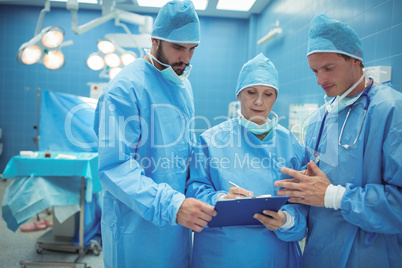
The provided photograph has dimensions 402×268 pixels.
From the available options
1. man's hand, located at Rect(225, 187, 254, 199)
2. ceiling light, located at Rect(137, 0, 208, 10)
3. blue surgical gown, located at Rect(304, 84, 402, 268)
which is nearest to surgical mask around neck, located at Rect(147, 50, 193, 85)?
man's hand, located at Rect(225, 187, 254, 199)

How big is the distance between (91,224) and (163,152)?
195 cm

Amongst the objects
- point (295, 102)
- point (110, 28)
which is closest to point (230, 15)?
point (110, 28)

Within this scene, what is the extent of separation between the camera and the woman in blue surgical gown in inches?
47.6

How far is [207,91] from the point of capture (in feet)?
18.3

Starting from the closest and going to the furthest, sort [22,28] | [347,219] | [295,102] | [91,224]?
1. [347,219]
2. [91,224]
3. [295,102]
4. [22,28]

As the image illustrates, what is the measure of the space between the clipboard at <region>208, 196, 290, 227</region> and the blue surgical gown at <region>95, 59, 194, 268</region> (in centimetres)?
15

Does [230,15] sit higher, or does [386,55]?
[230,15]

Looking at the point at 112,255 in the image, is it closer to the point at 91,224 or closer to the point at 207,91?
the point at 91,224

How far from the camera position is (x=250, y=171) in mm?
1266

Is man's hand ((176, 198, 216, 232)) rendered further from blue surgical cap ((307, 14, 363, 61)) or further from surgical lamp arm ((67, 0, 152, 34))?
surgical lamp arm ((67, 0, 152, 34))

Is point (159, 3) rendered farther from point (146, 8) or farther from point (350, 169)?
point (350, 169)

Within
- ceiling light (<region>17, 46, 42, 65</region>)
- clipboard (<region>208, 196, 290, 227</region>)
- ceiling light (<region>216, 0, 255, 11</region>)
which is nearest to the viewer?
clipboard (<region>208, 196, 290, 227</region>)

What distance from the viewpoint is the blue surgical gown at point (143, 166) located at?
1042 millimetres

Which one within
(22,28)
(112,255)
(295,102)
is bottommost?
(112,255)
